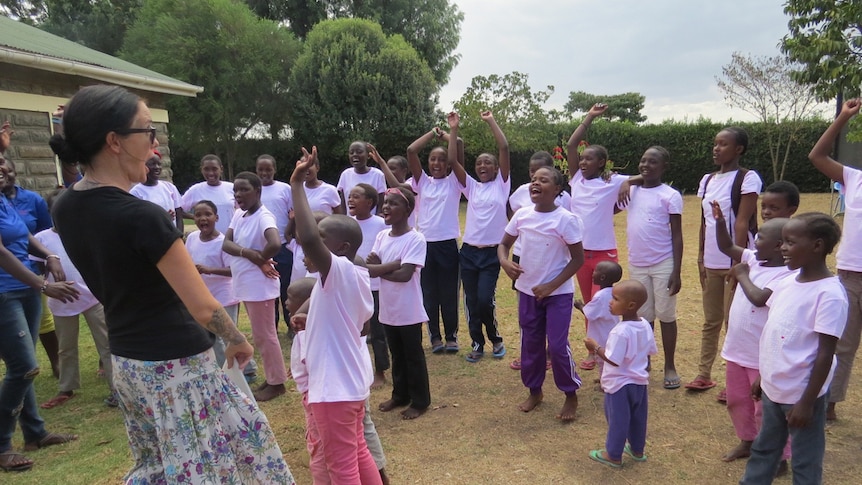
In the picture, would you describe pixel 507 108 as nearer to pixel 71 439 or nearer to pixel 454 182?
pixel 454 182

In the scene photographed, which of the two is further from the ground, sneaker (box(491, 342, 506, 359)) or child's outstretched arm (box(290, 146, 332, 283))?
child's outstretched arm (box(290, 146, 332, 283))

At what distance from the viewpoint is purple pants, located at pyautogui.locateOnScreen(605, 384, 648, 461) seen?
11.3ft

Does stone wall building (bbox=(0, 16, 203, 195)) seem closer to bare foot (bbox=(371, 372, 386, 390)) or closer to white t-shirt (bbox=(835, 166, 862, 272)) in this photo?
bare foot (bbox=(371, 372, 386, 390))

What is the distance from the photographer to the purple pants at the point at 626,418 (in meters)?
3.45

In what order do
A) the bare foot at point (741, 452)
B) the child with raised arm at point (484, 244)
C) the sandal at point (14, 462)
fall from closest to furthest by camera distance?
the bare foot at point (741, 452) → the sandal at point (14, 462) → the child with raised arm at point (484, 244)

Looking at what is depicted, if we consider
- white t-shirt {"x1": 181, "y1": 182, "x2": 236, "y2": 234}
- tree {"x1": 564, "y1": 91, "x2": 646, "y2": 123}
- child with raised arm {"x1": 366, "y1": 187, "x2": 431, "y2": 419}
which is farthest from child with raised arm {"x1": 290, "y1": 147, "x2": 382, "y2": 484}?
tree {"x1": 564, "y1": 91, "x2": 646, "y2": 123}

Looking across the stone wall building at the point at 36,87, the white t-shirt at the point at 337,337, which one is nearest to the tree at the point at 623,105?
the stone wall building at the point at 36,87

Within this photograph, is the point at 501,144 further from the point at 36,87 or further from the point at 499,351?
the point at 36,87

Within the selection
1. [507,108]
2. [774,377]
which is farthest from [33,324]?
[507,108]

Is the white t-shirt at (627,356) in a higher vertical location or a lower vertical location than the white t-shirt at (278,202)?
lower

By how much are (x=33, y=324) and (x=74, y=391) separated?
1274 millimetres

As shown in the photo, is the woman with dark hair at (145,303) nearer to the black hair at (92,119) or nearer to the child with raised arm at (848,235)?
the black hair at (92,119)

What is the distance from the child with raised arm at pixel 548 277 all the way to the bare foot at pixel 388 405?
1084mm

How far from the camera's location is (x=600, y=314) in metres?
4.20
